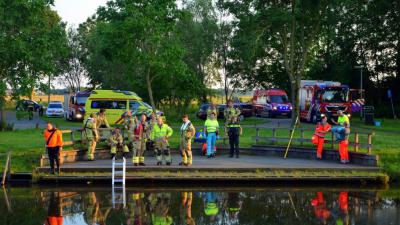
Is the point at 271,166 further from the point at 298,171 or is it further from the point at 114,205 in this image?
the point at 114,205

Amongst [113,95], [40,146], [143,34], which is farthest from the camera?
[113,95]

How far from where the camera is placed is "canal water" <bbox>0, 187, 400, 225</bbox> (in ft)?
44.3

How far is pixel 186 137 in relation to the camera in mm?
19672

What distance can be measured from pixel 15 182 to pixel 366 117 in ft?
86.7

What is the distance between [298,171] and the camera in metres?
19.6

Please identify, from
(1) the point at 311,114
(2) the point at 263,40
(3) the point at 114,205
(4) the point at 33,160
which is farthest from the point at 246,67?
(3) the point at 114,205

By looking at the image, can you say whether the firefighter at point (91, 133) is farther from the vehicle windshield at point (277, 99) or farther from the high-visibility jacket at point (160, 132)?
the vehicle windshield at point (277, 99)

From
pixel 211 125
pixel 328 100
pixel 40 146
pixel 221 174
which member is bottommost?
pixel 221 174

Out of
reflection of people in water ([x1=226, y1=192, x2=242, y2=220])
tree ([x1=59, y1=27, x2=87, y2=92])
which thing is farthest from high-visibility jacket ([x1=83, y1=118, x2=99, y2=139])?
tree ([x1=59, y1=27, x2=87, y2=92])

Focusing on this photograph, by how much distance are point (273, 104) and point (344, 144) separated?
32.3m

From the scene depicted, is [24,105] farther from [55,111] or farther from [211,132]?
[211,132]

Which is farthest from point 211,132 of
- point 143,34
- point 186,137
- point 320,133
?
point 143,34

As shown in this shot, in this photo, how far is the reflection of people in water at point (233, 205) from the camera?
1398 cm

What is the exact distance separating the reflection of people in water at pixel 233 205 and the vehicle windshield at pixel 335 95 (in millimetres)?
25630
